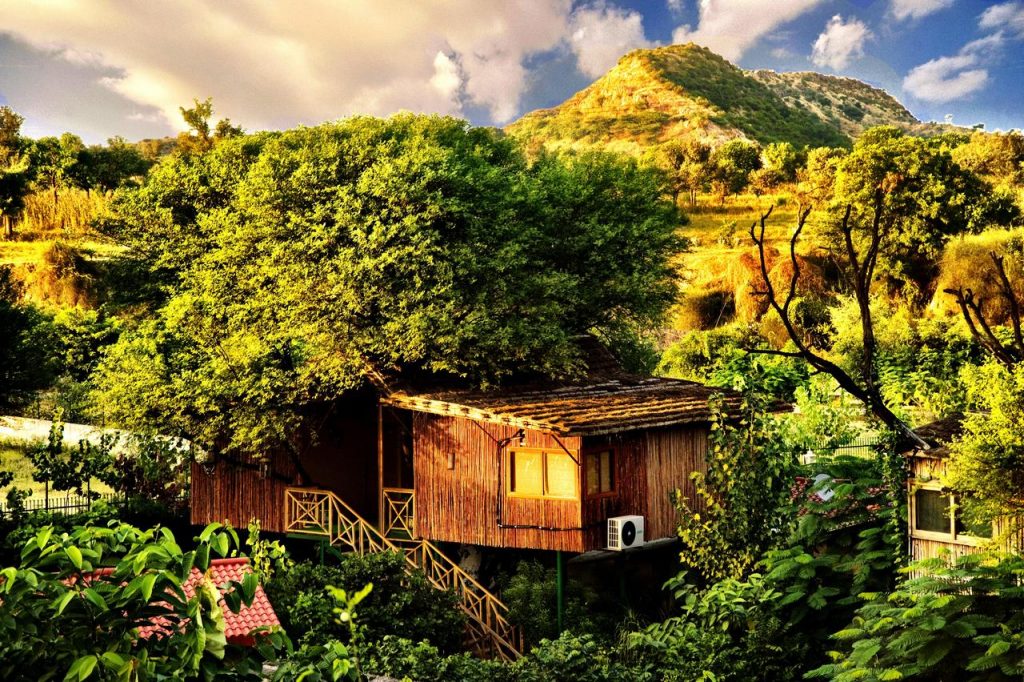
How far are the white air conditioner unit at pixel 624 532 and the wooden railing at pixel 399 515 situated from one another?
4620mm

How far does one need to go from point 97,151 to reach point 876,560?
69259mm

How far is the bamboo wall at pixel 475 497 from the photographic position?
2027 centimetres

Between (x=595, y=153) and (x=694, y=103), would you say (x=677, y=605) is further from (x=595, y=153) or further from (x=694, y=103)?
(x=694, y=103)

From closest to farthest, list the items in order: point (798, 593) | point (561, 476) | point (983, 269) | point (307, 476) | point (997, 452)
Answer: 1. point (997, 452)
2. point (798, 593)
3. point (561, 476)
4. point (307, 476)
5. point (983, 269)

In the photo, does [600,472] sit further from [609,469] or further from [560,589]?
[560,589]

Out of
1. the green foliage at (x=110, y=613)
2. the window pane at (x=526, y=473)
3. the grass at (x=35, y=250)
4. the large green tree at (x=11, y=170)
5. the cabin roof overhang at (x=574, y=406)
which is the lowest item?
the window pane at (x=526, y=473)

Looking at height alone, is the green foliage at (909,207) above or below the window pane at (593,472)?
above

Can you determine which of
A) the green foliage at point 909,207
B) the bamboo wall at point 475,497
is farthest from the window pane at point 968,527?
the green foliage at point 909,207

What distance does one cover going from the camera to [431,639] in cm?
1881

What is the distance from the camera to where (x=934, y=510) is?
1502 centimetres

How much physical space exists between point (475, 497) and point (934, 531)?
959 centimetres

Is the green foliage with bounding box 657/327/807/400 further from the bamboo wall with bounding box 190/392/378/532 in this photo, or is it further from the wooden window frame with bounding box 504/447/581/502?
the wooden window frame with bounding box 504/447/581/502

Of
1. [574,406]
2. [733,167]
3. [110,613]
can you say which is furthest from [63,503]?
[733,167]

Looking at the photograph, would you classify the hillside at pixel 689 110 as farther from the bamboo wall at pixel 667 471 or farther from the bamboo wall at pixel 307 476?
the bamboo wall at pixel 667 471
